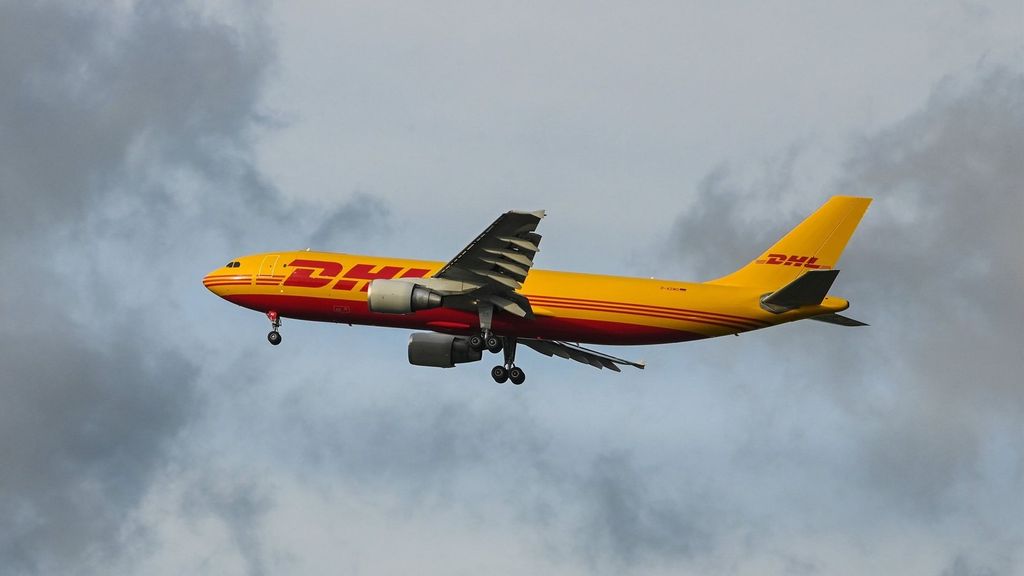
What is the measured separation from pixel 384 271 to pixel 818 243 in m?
21.7

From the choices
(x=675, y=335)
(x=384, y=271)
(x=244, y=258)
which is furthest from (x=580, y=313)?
(x=244, y=258)

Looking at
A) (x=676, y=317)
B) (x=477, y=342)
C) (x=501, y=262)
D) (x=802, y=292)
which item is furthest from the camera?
(x=477, y=342)

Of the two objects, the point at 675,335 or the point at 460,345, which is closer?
→ the point at 675,335

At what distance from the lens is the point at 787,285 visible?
82938 millimetres

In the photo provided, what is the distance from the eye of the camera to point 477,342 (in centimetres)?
8900

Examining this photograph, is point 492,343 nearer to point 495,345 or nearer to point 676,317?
point 495,345

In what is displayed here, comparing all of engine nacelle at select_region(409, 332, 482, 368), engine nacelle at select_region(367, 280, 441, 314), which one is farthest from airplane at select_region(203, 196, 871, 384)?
engine nacelle at select_region(409, 332, 482, 368)

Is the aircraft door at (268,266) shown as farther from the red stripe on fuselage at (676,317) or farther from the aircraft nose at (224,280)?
the red stripe on fuselage at (676,317)

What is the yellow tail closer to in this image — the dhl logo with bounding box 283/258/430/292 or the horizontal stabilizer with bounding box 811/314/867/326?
the horizontal stabilizer with bounding box 811/314/867/326

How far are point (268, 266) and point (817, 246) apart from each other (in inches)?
1099

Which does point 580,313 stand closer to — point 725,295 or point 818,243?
point 725,295

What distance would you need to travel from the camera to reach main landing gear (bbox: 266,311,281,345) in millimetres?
91375

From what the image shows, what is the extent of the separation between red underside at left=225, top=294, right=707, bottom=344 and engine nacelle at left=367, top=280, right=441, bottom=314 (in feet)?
9.42

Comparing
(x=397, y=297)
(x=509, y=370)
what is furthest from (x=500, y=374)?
(x=397, y=297)
